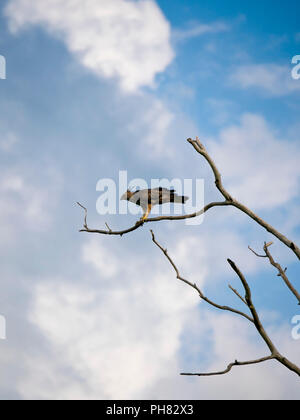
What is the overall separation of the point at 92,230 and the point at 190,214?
1625 millimetres

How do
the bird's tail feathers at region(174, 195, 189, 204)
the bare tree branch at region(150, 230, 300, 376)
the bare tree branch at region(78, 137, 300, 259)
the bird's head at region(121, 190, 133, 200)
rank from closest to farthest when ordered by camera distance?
the bare tree branch at region(150, 230, 300, 376) → the bare tree branch at region(78, 137, 300, 259) → the bird's tail feathers at region(174, 195, 189, 204) → the bird's head at region(121, 190, 133, 200)

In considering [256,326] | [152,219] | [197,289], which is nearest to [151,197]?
[152,219]

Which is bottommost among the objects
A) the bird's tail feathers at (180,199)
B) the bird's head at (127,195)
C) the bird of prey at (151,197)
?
the bird's tail feathers at (180,199)

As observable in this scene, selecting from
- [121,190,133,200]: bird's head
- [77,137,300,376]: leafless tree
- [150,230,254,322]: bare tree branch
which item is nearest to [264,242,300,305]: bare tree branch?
[77,137,300,376]: leafless tree

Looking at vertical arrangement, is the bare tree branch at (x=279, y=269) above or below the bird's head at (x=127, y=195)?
below

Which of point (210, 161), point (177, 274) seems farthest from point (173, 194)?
point (177, 274)

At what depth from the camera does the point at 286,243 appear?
4676 millimetres

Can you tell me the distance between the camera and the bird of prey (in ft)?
17.1

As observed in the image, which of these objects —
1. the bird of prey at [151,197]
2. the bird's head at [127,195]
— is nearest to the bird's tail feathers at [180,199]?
the bird of prey at [151,197]

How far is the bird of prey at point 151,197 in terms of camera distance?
522cm

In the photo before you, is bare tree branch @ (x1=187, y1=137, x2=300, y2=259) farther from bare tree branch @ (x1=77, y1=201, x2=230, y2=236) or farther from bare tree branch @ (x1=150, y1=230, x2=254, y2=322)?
bare tree branch @ (x1=150, y1=230, x2=254, y2=322)

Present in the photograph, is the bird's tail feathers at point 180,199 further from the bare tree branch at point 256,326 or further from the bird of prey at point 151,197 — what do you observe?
the bare tree branch at point 256,326
